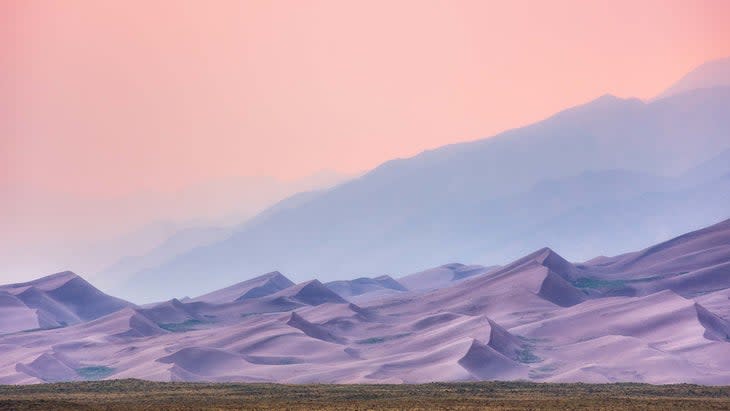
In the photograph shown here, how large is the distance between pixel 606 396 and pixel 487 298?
77809 mm

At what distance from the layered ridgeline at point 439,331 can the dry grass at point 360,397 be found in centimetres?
2001

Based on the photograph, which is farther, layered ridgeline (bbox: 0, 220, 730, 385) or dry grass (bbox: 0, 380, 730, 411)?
layered ridgeline (bbox: 0, 220, 730, 385)

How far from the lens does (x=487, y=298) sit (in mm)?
139000

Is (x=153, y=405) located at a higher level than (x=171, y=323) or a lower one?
lower

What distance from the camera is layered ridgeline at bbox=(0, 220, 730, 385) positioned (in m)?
96.1

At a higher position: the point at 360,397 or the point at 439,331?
the point at 439,331

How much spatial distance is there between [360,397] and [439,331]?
53.0 m

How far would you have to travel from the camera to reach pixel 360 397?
61.2m

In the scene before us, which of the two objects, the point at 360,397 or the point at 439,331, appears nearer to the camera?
the point at 360,397

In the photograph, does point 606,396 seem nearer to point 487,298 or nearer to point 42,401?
point 42,401

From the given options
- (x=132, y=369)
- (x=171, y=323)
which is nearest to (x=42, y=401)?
(x=132, y=369)

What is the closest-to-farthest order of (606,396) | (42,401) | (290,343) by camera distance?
(42,401) → (606,396) → (290,343)

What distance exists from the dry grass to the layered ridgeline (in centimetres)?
2001

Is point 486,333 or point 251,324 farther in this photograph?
point 251,324
